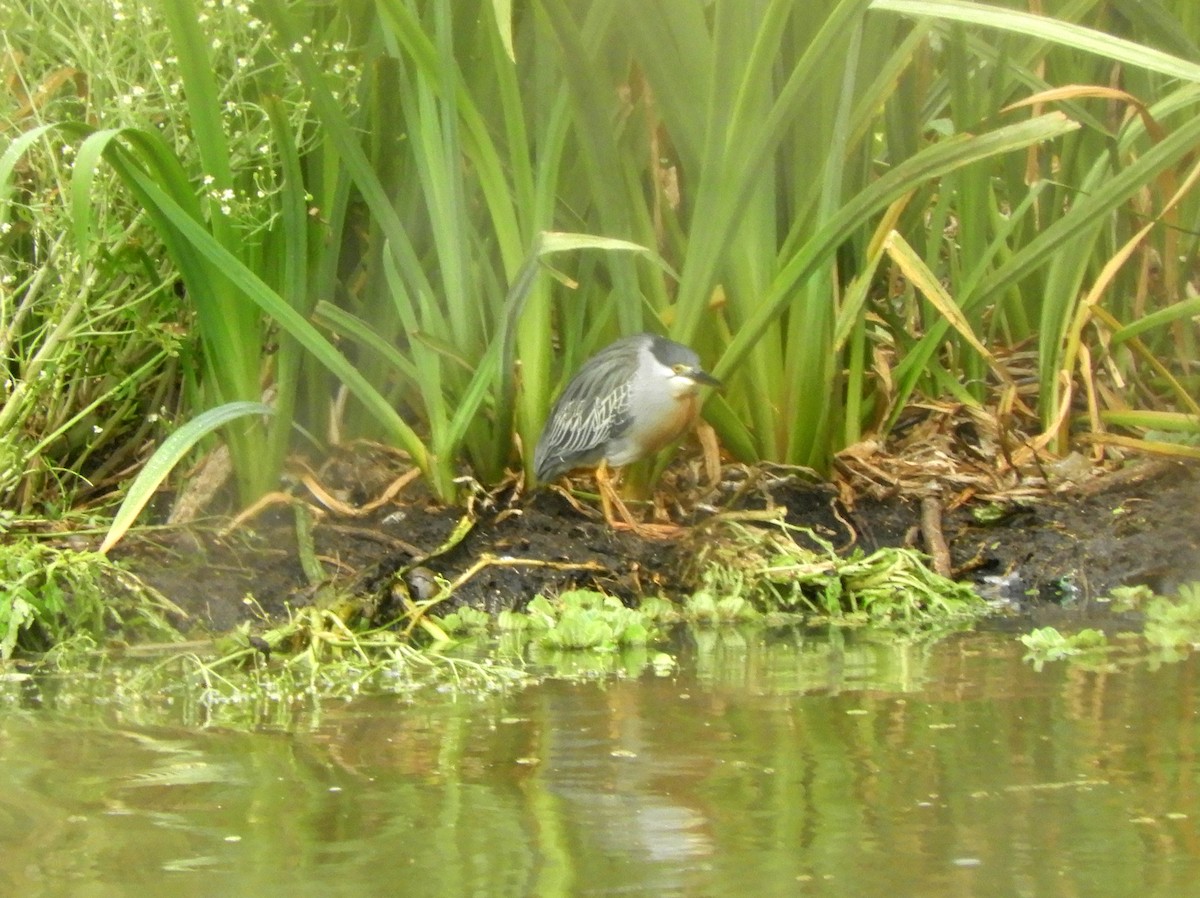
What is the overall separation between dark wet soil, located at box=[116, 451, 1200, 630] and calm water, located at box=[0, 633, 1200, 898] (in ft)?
2.99

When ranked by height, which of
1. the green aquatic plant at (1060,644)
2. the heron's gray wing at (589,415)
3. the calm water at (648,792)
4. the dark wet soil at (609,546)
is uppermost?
the heron's gray wing at (589,415)

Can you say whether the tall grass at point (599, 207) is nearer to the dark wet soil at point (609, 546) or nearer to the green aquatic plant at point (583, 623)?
the dark wet soil at point (609, 546)

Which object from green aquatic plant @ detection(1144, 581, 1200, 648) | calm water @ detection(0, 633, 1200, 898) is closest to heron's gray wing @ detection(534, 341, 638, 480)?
calm water @ detection(0, 633, 1200, 898)

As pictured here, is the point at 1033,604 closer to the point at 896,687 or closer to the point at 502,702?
the point at 896,687

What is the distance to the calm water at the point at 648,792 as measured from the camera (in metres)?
1.92

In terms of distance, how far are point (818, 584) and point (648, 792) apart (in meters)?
1.88

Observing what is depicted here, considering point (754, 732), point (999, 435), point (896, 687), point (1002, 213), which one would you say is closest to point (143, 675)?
point (754, 732)

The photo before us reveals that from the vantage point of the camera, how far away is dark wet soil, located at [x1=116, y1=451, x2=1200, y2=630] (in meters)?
4.07

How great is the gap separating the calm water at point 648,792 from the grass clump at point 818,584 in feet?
2.44

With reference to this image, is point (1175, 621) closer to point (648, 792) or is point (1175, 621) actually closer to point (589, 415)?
point (589, 415)

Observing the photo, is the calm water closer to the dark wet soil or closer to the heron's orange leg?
the dark wet soil

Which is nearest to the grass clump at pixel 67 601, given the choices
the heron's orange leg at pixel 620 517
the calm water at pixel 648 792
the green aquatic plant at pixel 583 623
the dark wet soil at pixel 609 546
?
the dark wet soil at pixel 609 546

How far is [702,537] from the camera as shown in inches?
170

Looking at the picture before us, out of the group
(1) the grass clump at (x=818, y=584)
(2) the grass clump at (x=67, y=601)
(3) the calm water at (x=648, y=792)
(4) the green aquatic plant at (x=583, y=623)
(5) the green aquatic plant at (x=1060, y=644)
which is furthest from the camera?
(1) the grass clump at (x=818, y=584)
